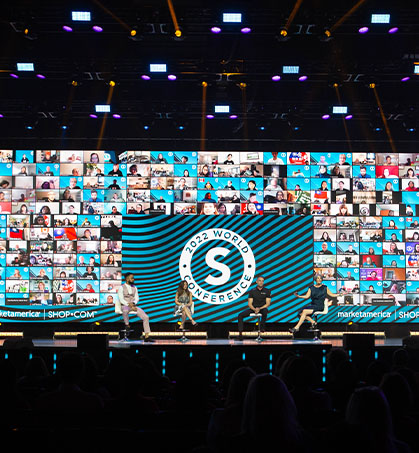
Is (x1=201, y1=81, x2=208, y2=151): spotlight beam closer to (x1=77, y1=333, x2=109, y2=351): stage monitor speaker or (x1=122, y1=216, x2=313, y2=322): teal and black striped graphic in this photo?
(x1=122, y1=216, x2=313, y2=322): teal and black striped graphic

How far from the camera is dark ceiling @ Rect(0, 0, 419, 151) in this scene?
1085cm

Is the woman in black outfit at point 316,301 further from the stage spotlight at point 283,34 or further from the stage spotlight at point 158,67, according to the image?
the stage spotlight at point 283,34

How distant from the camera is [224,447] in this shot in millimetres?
2111

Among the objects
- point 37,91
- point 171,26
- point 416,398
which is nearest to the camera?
point 416,398

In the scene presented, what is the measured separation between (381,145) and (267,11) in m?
6.75

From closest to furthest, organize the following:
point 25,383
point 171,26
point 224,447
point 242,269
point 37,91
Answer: point 224,447, point 25,383, point 171,26, point 37,91, point 242,269

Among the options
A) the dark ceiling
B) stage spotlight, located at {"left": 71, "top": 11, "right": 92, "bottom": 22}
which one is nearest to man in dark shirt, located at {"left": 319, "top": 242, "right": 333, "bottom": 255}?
the dark ceiling

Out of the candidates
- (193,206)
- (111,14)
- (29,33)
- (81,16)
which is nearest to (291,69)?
(111,14)

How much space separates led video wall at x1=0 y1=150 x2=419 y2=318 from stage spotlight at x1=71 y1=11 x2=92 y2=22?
594 centimetres

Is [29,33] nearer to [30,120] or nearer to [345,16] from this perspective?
[30,120]

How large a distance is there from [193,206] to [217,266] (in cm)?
167

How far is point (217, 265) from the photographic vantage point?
16266 millimetres

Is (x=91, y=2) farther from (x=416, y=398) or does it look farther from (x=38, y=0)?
(x=416, y=398)

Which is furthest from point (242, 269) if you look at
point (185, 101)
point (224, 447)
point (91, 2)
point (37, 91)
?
point (224, 447)
